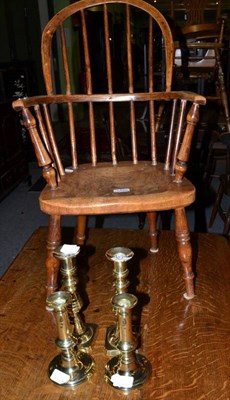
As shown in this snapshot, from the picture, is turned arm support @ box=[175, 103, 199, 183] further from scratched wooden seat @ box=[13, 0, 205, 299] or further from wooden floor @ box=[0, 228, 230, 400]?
wooden floor @ box=[0, 228, 230, 400]

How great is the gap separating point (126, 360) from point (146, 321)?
202 mm

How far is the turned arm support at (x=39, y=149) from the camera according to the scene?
0.93 m

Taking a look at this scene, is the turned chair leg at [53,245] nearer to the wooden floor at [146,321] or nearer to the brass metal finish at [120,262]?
the wooden floor at [146,321]

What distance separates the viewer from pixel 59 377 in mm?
792

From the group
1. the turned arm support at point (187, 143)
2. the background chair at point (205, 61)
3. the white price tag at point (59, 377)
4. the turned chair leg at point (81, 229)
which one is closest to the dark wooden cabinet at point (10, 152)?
the background chair at point (205, 61)

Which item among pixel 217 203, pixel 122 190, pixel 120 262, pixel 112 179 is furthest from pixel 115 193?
pixel 217 203

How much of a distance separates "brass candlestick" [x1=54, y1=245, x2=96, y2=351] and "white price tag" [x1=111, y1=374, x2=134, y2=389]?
0.13m

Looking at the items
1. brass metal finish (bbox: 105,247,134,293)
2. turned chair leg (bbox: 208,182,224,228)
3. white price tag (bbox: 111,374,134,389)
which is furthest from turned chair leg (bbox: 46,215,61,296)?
turned chair leg (bbox: 208,182,224,228)

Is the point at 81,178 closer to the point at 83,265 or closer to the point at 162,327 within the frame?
the point at 83,265

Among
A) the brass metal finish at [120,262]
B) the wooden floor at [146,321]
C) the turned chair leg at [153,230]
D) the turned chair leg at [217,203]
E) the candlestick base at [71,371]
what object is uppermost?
the brass metal finish at [120,262]

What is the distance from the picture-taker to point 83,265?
4.15 ft

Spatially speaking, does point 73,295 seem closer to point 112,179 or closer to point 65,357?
point 65,357

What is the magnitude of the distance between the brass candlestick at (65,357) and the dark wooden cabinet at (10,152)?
1.94m

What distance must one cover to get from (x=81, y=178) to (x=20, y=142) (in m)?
1.96
